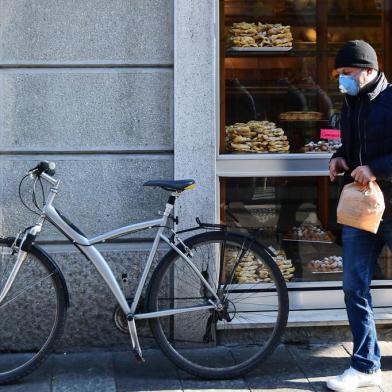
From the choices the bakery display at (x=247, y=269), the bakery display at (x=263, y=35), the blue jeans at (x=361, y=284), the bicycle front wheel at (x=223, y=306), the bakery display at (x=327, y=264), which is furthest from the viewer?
the bakery display at (x=327, y=264)

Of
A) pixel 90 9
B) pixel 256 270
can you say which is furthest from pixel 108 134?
pixel 256 270

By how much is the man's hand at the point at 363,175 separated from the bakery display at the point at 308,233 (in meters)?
1.52

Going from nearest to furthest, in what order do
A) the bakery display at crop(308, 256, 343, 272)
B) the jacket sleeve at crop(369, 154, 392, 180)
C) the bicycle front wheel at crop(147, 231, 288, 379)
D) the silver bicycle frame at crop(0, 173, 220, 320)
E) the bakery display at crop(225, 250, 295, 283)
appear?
the jacket sleeve at crop(369, 154, 392, 180)
the silver bicycle frame at crop(0, 173, 220, 320)
the bicycle front wheel at crop(147, 231, 288, 379)
the bakery display at crop(225, 250, 295, 283)
the bakery display at crop(308, 256, 343, 272)

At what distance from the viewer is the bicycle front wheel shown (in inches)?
214

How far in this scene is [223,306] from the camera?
545 cm

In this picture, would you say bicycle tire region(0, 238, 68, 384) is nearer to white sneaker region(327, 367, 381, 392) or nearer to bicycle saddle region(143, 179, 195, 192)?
bicycle saddle region(143, 179, 195, 192)

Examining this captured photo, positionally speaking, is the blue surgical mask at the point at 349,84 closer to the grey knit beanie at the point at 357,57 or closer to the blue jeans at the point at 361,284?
the grey knit beanie at the point at 357,57

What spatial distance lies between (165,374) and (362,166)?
179 cm

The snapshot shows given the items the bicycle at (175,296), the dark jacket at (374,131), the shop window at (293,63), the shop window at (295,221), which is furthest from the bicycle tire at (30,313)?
the dark jacket at (374,131)

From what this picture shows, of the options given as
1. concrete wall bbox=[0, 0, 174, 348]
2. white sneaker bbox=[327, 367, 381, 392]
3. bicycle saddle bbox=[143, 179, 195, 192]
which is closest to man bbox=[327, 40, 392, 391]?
white sneaker bbox=[327, 367, 381, 392]

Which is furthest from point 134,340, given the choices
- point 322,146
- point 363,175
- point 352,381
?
point 322,146

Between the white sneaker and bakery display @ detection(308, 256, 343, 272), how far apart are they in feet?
4.19

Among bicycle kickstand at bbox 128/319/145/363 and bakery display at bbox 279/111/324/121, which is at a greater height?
bakery display at bbox 279/111/324/121

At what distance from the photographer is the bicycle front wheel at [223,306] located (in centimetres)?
543
